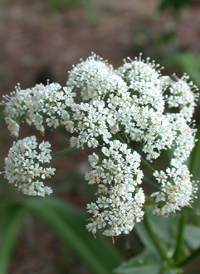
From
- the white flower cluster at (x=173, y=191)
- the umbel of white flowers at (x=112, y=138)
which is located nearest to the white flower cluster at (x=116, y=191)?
the umbel of white flowers at (x=112, y=138)

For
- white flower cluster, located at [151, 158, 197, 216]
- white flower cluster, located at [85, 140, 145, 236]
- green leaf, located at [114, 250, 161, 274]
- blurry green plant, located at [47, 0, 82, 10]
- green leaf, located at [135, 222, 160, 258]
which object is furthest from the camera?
blurry green plant, located at [47, 0, 82, 10]

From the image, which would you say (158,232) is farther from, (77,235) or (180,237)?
(77,235)

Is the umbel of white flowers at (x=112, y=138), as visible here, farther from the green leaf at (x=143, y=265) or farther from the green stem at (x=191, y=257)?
the green leaf at (x=143, y=265)

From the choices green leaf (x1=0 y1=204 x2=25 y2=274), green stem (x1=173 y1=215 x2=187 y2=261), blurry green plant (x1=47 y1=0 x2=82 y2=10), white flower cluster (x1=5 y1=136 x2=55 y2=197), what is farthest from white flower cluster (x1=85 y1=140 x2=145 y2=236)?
blurry green plant (x1=47 y1=0 x2=82 y2=10)

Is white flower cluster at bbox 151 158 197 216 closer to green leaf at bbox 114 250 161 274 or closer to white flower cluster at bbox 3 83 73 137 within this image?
white flower cluster at bbox 3 83 73 137

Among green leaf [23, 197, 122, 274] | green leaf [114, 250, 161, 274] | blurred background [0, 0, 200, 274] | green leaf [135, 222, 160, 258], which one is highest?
blurred background [0, 0, 200, 274]

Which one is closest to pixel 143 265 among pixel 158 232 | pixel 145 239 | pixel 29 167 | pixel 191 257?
pixel 145 239

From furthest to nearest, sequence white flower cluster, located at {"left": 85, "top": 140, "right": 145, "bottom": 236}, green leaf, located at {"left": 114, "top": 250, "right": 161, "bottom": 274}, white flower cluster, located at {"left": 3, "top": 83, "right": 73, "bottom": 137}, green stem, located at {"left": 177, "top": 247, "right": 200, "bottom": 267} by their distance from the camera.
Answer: green leaf, located at {"left": 114, "top": 250, "right": 161, "bottom": 274} < green stem, located at {"left": 177, "top": 247, "right": 200, "bottom": 267} < white flower cluster, located at {"left": 3, "top": 83, "right": 73, "bottom": 137} < white flower cluster, located at {"left": 85, "top": 140, "right": 145, "bottom": 236}
